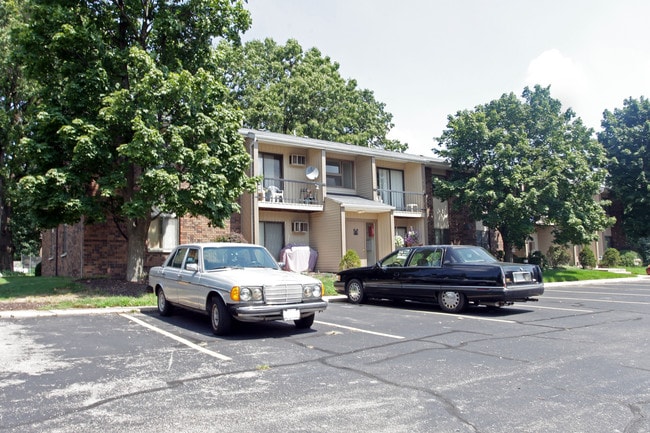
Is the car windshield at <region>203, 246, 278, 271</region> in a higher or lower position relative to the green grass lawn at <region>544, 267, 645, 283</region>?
higher

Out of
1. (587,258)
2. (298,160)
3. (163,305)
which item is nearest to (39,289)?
(163,305)

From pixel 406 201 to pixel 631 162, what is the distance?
66.5 ft

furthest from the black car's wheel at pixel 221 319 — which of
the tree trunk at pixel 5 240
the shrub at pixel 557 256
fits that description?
the shrub at pixel 557 256

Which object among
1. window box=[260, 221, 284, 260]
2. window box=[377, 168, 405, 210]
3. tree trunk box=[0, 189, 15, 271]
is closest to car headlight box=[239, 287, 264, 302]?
window box=[260, 221, 284, 260]

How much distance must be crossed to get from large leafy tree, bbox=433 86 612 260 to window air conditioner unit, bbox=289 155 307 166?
6975mm

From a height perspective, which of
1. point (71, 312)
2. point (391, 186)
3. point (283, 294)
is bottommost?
point (71, 312)

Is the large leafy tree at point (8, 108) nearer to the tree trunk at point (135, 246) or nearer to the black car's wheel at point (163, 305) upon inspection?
the tree trunk at point (135, 246)

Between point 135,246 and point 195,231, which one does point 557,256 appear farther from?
point 135,246

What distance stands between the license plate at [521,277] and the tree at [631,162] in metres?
27.9

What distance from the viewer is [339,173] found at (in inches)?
957

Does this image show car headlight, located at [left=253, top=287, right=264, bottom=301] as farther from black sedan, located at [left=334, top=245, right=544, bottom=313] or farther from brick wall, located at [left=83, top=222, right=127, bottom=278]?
brick wall, located at [left=83, top=222, right=127, bottom=278]

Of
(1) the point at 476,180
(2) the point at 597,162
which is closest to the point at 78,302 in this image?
(1) the point at 476,180

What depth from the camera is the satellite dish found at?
838 inches

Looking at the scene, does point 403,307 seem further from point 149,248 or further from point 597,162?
point 597,162
